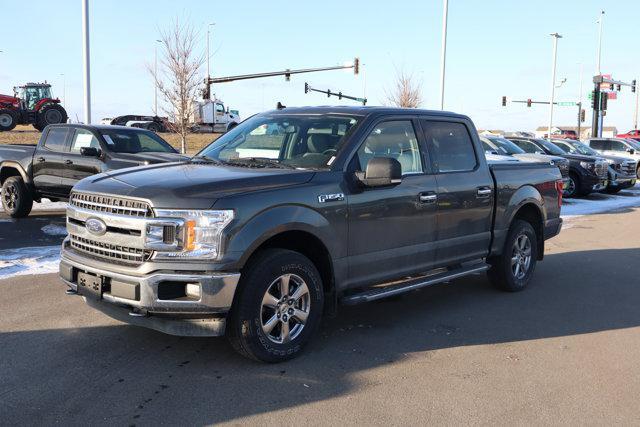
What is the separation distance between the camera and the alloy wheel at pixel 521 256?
6934 mm

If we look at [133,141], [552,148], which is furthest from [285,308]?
[552,148]

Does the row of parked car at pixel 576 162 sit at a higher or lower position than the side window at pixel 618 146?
lower

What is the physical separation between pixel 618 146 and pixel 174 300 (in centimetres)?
2528

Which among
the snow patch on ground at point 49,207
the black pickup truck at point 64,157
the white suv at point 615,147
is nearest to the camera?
the black pickup truck at point 64,157

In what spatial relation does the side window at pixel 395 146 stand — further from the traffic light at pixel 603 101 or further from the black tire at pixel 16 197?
the traffic light at pixel 603 101

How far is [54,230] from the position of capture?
10.1m

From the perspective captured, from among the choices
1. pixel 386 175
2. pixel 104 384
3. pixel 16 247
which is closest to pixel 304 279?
pixel 386 175

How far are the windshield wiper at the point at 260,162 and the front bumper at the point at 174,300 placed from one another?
120 centimetres

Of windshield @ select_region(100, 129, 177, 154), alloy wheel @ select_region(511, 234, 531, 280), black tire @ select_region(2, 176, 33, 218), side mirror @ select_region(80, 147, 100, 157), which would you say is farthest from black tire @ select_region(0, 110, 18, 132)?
alloy wheel @ select_region(511, 234, 531, 280)

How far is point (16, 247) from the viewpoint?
853 centimetres

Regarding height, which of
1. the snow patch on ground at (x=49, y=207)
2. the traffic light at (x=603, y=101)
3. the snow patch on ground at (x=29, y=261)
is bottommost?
the snow patch on ground at (x=29, y=261)

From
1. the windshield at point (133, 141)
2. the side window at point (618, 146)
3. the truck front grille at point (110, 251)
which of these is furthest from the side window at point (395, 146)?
the side window at point (618, 146)

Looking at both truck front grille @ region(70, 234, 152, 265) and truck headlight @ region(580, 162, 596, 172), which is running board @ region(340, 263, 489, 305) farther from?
truck headlight @ region(580, 162, 596, 172)

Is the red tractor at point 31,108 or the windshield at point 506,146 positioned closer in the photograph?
the windshield at point 506,146
